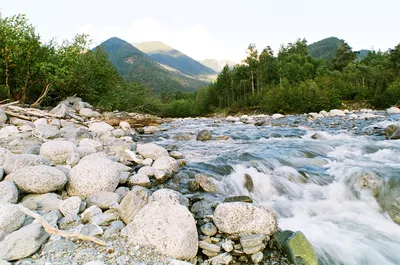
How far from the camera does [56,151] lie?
576cm

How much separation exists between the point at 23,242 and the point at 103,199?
1.36 meters

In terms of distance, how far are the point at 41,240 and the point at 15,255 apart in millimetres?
279

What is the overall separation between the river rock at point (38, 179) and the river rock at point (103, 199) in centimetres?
63

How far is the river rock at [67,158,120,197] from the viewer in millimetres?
4312

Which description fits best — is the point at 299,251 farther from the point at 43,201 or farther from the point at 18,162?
the point at 18,162

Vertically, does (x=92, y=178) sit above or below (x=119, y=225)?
above

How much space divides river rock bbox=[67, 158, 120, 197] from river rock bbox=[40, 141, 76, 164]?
150 cm

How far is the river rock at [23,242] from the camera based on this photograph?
2.64 m

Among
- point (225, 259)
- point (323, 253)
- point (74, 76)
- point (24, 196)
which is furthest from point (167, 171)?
point (74, 76)

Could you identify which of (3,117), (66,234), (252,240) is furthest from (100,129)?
(252,240)

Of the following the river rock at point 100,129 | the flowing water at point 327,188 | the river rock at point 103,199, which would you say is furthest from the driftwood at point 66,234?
the river rock at point 100,129

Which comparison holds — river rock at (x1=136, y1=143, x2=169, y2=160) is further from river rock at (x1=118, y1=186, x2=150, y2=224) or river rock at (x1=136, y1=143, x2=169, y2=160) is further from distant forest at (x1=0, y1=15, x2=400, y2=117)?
distant forest at (x1=0, y1=15, x2=400, y2=117)

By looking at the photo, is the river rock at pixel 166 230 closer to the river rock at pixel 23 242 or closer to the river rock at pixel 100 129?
the river rock at pixel 23 242

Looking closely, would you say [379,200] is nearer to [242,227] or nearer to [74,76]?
[242,227]
